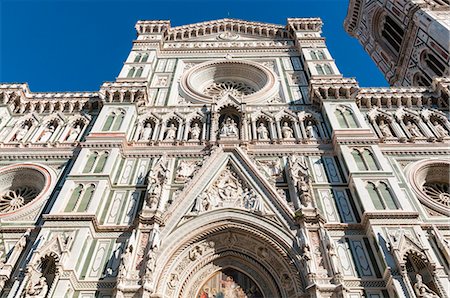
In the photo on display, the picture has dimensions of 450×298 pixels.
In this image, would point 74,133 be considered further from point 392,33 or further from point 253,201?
point 392,33

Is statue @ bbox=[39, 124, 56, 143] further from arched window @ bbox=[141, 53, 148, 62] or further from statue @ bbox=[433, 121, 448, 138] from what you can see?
statue @ bbox=[433, 121, 448, 138]

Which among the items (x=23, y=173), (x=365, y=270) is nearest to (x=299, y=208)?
(x=365, y=270)

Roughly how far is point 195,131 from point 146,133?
162 cm

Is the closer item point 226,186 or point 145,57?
point 226,186

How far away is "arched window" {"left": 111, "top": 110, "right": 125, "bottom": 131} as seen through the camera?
42.7 ft

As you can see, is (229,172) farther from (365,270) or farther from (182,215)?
(365,270)

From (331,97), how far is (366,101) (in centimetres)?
148

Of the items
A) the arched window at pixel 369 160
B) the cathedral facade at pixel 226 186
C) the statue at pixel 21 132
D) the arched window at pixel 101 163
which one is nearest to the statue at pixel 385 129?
the cathedral facade at pixel 226 186

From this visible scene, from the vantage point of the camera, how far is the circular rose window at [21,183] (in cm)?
1168

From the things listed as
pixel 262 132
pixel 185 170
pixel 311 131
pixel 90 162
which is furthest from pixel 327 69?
pixel 90 162

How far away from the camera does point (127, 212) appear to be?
1047 cm

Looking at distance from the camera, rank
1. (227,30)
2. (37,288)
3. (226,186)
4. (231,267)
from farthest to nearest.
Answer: (227,30), (226,186), (231,267), (37,288)

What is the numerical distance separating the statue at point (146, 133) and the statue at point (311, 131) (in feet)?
16.8

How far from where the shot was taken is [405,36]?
22.3m
